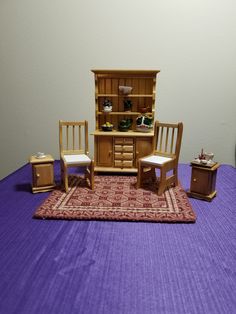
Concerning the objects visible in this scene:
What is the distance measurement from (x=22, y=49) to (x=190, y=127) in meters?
2.99

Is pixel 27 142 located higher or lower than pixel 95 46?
lower

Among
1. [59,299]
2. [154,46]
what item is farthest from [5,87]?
[59,299]

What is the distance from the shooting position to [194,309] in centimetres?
165

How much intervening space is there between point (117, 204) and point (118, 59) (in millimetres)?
2463

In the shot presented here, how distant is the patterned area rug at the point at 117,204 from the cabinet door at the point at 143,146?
489 millimetres

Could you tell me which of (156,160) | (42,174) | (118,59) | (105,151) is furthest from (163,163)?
(118,59)

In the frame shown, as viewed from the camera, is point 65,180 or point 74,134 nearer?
point 65,180

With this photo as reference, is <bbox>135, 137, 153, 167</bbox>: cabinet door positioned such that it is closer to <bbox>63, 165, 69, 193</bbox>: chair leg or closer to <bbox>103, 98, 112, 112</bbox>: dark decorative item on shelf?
<bbox>103, 98, 112, 112</bbox>: dark decorative item on shelf

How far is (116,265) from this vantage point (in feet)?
6.63

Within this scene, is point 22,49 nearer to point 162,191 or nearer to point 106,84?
point 106,84

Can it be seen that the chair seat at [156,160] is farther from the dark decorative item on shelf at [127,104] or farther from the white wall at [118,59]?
the white wall at [118,59]

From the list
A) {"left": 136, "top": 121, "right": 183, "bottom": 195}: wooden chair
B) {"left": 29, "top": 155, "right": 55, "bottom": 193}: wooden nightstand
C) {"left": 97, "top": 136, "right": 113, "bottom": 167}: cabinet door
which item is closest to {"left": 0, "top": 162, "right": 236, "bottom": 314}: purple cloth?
{"left": 29, "top": 155, "right": 55, "bottom": 193}: wooden nightstand

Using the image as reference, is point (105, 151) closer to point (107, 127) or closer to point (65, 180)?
point (107, 127)

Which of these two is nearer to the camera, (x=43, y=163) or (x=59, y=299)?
(x=59, y=299)
